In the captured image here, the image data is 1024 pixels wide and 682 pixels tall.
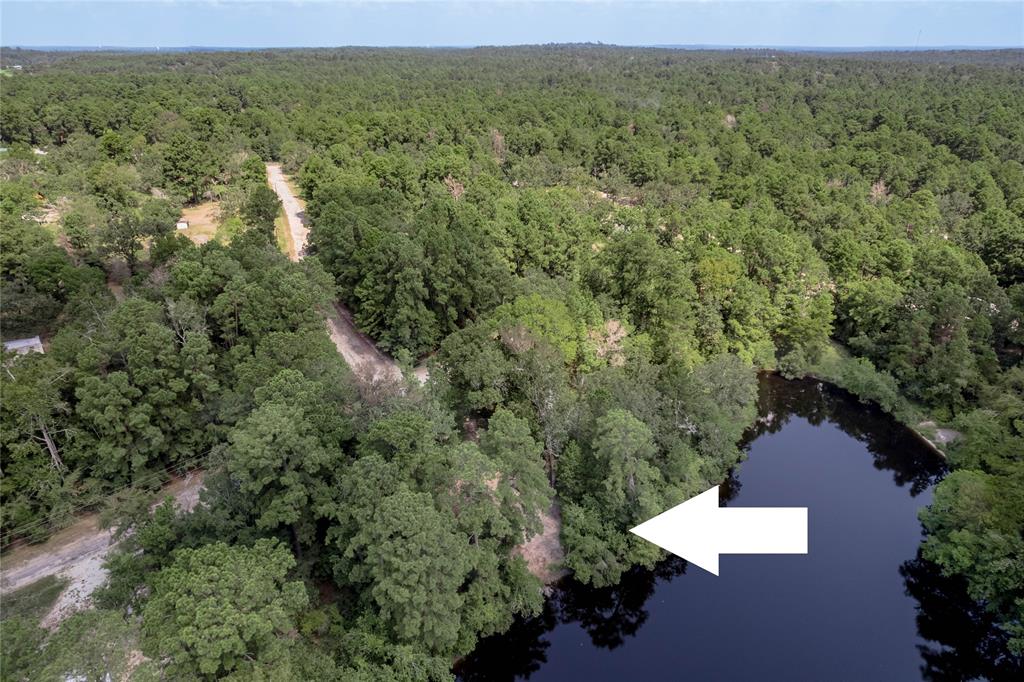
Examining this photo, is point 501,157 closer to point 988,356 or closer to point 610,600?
point 988,356

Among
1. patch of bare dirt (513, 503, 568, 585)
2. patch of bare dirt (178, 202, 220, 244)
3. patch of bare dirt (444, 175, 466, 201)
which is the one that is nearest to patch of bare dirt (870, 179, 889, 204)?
patch of bare dirt (444, 175, 466, 201)

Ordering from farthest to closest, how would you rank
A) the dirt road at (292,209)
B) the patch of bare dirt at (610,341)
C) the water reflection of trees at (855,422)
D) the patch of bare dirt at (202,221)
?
the dirt road at (292,209)
the patch of bare dirt at (202,221)
the patch of bare dirt at (610,341)
the water reflection of trees at (855,422)

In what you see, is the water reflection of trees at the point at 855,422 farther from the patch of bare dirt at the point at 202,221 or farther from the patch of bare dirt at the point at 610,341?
the patch of bare dirt at the point at 202,221

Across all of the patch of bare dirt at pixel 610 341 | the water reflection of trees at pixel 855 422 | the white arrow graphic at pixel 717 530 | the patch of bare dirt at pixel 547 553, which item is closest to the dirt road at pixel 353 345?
the patch of bare dirt at pixel 547 553

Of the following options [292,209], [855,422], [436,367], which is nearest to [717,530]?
[436,367]

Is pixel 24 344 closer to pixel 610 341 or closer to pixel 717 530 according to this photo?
pixel 610 341
